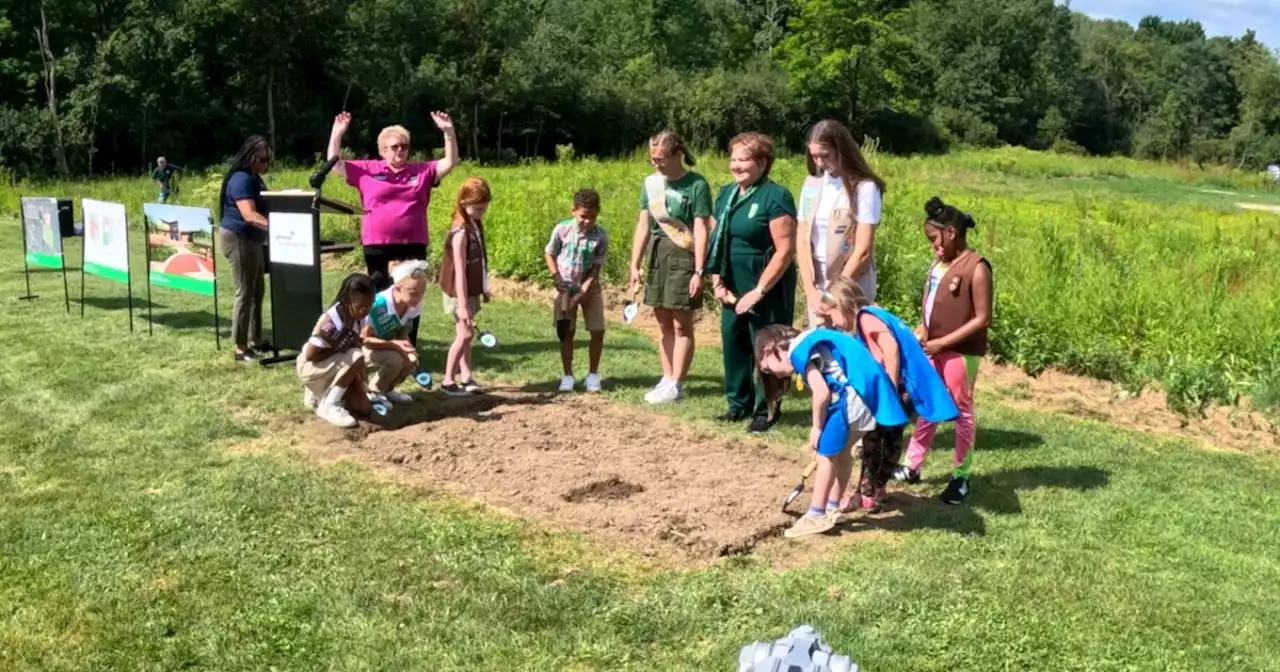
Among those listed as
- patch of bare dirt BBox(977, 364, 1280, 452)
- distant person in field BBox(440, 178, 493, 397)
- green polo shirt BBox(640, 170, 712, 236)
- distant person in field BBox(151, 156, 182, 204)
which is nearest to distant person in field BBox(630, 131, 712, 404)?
green polo shirt BBox(640, 170, 712, 236)

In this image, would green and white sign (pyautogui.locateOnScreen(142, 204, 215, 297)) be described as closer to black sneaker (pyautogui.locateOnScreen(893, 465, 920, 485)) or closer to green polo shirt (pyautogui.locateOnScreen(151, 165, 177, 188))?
black sneaker (pyautogui.locateOnScreen(893, 465, 920, 485))

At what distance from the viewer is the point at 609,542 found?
487cm

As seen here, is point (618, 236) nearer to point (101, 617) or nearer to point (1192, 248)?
point (1192, 248)

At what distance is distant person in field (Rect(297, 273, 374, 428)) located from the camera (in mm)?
6527

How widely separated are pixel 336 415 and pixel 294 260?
5.98 ft

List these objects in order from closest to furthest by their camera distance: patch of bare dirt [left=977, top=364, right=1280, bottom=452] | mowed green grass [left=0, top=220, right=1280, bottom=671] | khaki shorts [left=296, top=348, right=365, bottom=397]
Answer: mowed green grass [left=0, top=220, right=1280, bottom=671] → khaki shorts [left=296, top=348, right=365, bottom=397] → patch of bare dirt [left=977, top=364, right=1280, bottom=452]

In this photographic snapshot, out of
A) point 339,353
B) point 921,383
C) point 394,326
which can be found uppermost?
point 921,383

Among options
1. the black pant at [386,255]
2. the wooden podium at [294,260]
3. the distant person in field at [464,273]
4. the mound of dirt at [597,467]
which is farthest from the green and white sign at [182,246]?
the mound of dirt at [597,467]

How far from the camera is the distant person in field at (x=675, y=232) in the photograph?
7.01 meters

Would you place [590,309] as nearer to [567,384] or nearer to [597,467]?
[567,384]

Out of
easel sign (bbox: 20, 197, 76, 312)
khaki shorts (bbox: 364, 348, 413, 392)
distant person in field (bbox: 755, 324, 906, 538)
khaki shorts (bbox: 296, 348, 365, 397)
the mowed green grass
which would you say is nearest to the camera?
the mowed green grass

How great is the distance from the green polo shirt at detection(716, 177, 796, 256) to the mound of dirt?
47.2 inches

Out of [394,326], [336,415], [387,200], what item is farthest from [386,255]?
[336,415]

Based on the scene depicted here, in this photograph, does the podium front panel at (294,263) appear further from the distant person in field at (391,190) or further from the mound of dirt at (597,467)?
the mound of dirt at (597,467)
